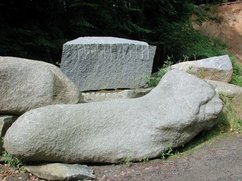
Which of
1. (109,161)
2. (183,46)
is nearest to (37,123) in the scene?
(109,161)

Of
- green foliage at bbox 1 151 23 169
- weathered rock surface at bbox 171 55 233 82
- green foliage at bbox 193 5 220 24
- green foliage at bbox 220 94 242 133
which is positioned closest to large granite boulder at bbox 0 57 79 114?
green foliage at bbox 1 151 23 169

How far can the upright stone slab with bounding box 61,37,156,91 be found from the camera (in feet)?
17.8

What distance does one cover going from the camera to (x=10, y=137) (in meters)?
3.95

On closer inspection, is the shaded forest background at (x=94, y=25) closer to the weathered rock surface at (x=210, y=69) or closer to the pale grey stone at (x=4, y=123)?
the weathered rock surface at (x=210, y=69)

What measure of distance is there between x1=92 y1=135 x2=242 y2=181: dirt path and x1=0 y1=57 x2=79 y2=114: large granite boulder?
848 mm

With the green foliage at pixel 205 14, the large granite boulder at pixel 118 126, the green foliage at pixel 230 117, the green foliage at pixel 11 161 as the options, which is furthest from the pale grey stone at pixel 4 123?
the green foliage at pixel 205 14

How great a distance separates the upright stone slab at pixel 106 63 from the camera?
5.44 m

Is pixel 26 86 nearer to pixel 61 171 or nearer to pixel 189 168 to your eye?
pixel 61 171

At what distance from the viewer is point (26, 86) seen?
4.31 meters

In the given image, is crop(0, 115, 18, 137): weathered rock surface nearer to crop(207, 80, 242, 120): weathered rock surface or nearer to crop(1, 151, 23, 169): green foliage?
crop(1, 151, 23, 169): green foliage

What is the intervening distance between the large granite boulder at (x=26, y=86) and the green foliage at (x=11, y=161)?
17.0 inches

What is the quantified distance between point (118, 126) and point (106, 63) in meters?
1.51

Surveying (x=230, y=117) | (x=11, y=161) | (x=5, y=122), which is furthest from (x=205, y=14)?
(x=11, y=161)

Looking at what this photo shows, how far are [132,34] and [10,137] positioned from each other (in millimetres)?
4763
